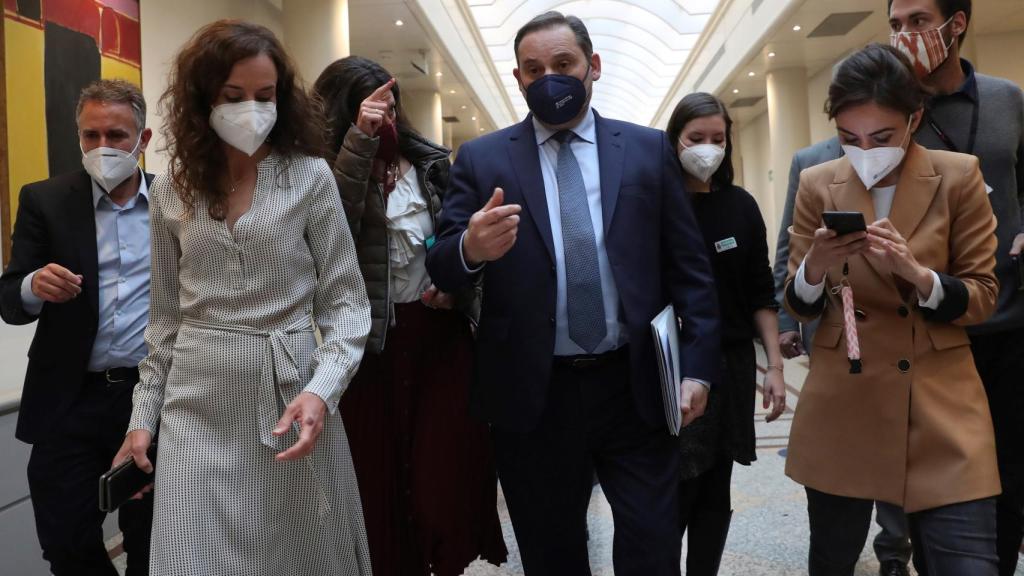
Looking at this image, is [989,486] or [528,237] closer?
[989,486]

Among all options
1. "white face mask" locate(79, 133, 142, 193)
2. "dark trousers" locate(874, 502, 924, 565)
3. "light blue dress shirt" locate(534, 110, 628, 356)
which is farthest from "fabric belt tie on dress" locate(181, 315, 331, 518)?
"dark trousers" locate(874, 502, 924, 565)

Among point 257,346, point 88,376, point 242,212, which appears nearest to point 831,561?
point 257,346

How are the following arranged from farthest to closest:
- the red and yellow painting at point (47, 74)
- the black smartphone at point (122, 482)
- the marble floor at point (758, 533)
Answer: the red and yellow painting at point (47, 74) → the marble floor at point (758, 533) → the black smartphone at point (122, 482)

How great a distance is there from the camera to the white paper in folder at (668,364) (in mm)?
2178

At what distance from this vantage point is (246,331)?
2.08m

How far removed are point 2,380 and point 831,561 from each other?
3.70 metres

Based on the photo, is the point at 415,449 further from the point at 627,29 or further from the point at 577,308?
the point at 627,29

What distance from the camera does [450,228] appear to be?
237 centimetres

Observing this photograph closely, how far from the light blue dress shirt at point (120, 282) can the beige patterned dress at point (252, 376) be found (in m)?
0.79

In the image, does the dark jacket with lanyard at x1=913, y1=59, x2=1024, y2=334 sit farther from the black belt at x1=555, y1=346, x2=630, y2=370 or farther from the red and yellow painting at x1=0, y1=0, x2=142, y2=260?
the red and yellow painting at x1=0, y1=0, x2=142, y2=260

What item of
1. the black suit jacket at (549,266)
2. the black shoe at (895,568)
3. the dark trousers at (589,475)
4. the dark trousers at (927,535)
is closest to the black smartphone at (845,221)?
the black suit jacket at (549,266)

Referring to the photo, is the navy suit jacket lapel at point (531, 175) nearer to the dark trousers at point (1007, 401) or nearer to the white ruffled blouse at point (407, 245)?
the white ruffled blouse at point (407, 245)

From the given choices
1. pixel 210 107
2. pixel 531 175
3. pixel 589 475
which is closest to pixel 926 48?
pixel 531 175

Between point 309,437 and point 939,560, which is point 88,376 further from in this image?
point 939,560
